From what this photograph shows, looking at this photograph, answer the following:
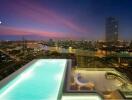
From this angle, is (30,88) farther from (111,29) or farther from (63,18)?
(111,29)

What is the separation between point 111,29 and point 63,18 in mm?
2746

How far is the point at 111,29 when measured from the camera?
1208 centimetres

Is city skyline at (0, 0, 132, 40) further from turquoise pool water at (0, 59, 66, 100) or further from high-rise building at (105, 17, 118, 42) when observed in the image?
A: turquoise pool water at (0, 59, 66, 100)

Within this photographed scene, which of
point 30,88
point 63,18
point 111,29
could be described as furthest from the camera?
point 111,29

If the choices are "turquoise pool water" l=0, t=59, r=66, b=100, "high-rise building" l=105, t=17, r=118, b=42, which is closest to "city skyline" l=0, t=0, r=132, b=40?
"high-rise building" l=105, t=17, r=118, b=42

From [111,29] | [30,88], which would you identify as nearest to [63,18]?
[111,29]

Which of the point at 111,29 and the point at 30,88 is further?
the point at 111,29

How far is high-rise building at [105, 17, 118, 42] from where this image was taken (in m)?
11.4

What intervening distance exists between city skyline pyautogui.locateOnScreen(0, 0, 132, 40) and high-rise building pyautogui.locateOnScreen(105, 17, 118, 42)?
0.23 m

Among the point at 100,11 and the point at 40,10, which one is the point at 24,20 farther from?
the point at 100,11

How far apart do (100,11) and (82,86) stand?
934 centimetres

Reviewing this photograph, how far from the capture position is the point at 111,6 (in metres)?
12.4

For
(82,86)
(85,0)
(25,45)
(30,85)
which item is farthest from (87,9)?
(30,85)

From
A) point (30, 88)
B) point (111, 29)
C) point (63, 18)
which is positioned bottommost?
point (30, 88)
